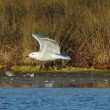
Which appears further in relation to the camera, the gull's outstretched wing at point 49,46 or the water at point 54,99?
the gull's outstretched wing at point 49,46

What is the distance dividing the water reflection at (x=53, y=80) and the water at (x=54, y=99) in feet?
2.02

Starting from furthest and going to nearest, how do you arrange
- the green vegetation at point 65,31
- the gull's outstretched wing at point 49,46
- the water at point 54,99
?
the green vegetation at point 65,31, the gull's outstretched wing at point 49,46, the water at point 54,99

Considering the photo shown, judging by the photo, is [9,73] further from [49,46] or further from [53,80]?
[49,46]

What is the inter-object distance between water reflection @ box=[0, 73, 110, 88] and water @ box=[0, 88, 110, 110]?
615 mm

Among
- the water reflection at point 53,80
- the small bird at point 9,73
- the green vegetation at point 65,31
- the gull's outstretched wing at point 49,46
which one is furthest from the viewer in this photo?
the green vegetation at point 65,31

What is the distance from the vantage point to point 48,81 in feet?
65.9

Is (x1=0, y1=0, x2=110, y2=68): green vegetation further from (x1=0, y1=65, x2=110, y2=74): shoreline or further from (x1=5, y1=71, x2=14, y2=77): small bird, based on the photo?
(x1=5, y1=71, x2=14, y2=77): small bird

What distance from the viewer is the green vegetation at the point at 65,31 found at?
2214cm

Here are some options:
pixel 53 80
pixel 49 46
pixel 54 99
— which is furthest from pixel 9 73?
pixel 54 99

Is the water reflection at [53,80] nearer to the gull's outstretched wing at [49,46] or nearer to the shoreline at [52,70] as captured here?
the shoreline at [52,70]

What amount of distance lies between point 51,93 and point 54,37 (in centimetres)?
425

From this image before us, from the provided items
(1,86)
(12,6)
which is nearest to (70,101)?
(1,86)

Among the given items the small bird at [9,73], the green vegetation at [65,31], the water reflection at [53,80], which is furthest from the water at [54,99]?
the green vegetation at [65,31]

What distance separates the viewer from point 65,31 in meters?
22.6
